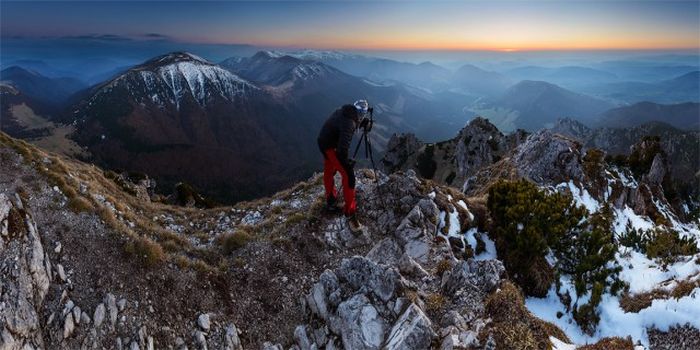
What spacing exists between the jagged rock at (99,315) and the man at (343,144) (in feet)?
30.8

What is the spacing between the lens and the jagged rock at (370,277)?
12172mm

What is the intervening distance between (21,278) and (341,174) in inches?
443

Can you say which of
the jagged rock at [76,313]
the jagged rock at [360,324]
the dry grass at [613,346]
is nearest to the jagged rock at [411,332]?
the jagged rock at [360,324]

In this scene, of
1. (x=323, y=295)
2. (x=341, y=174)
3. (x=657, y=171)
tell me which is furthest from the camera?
(x=657, y=171)

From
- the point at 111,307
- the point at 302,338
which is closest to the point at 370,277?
the point at 302,338

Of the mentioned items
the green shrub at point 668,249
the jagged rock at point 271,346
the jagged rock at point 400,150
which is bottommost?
the jagged rock at point 400,150

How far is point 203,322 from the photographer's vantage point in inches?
503

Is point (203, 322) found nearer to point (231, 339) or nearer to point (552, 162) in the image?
point (231, 339)

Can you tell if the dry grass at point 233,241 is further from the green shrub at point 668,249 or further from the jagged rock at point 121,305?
the green shrub at point 668,249

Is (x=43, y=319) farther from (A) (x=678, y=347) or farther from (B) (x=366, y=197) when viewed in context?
(A) (x=678, y=347)

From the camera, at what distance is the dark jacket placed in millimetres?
15203

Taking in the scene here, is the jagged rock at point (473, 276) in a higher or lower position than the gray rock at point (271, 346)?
higher

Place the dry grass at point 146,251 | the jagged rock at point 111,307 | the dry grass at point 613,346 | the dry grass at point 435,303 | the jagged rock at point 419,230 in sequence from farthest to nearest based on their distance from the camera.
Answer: the jagged rock at point 419,230 < the dry grass at point 146,251 < the jagged rock at point 111,307 < the dry grass at point 435,303 < the dry grass at point 613,346

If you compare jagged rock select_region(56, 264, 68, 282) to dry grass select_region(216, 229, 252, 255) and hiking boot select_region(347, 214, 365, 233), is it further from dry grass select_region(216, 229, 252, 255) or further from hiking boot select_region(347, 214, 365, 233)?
hiking boot select_region(347, 214, 365, 233)
